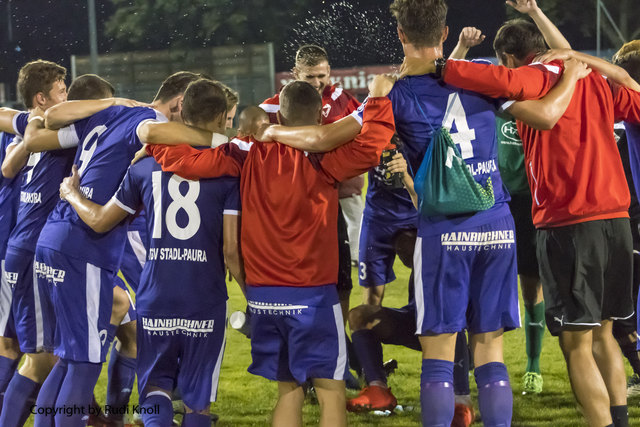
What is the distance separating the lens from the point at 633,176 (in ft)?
15.0

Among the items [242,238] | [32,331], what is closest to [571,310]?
[242,238]

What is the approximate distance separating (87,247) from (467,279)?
1.86 m

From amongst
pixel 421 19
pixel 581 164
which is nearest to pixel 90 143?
pixel 421 19

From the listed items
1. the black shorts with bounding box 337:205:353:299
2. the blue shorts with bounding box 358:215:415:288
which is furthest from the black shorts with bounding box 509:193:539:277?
the black shorts with bounding box 337:205:353:299

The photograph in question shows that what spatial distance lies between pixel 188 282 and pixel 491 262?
4.51ft

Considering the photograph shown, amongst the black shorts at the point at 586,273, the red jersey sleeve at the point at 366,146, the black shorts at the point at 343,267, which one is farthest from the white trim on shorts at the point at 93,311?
the black shorts at the point at 586,273

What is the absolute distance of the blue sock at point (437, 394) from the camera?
374cm

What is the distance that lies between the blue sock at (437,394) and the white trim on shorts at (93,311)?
1584 mm

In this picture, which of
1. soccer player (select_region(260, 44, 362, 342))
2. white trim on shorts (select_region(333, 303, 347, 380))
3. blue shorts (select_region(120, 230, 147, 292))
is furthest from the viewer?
soccer player (select_region(260, 44, 362, 342))

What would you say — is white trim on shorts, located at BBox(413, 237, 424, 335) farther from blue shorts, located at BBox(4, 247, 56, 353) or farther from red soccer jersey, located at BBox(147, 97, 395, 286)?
blue shorts, located at BBox(4, 247, 56, 353)

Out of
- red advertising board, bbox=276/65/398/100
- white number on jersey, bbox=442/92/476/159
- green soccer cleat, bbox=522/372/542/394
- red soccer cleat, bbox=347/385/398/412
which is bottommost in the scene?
red soccer cleat, bbox=347/385/398/412

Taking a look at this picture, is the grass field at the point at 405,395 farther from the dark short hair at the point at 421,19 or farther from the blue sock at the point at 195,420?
the dark short hair at the point at 421,19

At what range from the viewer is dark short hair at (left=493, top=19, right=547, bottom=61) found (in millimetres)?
4184

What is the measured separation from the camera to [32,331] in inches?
175
